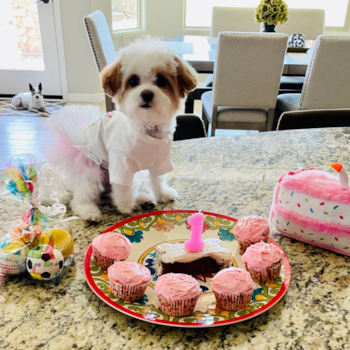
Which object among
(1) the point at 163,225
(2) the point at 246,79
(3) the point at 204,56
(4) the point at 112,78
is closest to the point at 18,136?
(3) the point at 204,56

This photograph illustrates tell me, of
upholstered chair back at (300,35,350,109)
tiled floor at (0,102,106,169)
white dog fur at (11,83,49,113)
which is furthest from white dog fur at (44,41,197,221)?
white dog fur at (11,83,49,113)

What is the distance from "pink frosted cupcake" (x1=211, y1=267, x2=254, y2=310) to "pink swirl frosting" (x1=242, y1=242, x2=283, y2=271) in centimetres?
5

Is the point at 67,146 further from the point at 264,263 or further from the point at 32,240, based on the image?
the point at 264,263

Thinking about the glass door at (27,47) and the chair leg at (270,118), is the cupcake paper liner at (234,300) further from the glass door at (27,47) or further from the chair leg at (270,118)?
the glass door at (27,47)

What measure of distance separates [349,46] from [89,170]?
2.22 m

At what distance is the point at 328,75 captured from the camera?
8.73ft

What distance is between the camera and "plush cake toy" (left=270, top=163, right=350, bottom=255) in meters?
0.75

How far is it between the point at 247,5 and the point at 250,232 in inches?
205

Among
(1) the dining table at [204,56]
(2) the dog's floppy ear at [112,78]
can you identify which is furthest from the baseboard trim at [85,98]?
(2) the dog's floppy ear at [112,78]

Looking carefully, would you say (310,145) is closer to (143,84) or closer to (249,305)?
(143,84)

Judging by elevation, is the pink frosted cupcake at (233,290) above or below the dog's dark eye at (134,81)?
below

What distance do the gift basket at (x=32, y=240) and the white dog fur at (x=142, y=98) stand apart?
291 millimetres

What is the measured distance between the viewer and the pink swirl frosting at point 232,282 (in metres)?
0.61

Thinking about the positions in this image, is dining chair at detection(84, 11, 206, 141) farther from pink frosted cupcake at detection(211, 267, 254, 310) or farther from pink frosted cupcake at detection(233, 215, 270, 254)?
pink frosted cupcake at detection(211, 267, 254, 310)
